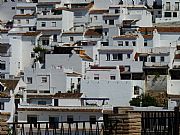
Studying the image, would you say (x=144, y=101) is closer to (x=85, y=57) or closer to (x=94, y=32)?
(x=85, y=57)

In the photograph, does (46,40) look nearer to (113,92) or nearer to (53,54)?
(53,54)

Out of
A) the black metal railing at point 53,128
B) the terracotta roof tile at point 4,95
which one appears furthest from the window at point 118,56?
the black metal railing at point 53,128

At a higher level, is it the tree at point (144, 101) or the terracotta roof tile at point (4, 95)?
the terracotta roof tile at point (4, 95)

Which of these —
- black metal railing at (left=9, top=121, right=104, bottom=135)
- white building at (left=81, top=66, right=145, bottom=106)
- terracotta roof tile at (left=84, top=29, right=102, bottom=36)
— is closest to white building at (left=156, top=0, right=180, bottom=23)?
terracotta roof tile at (left=84, top=29, right=102, bottom=36)

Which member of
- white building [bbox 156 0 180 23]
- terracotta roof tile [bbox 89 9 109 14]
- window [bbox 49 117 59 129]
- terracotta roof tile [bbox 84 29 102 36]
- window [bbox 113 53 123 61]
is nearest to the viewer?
window [bbox 49 117 59 129]

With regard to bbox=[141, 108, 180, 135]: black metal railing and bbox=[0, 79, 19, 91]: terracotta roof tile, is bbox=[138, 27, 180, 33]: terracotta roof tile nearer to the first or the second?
bbox=[0, 79, 19, 91]: terracotta roof tile

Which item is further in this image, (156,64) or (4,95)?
(156,64)

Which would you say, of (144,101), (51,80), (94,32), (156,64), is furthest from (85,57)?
(144,101)

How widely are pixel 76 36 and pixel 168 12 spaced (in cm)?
607

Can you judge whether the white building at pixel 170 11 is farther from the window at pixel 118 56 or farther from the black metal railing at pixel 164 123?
the black metal railing at pixel 164 123

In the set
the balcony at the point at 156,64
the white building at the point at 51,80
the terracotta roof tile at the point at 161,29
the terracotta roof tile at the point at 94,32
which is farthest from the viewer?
the terracotta roof tile at the point at 94,32

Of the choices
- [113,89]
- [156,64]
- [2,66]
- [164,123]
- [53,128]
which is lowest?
[113,89]

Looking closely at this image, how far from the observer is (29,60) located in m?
32.6

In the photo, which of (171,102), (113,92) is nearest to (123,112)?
(171,102)
